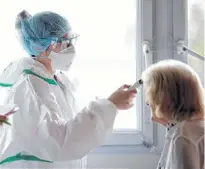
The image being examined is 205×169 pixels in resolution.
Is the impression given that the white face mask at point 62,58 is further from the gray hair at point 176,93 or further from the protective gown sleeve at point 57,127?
the gray hair at point 176,93

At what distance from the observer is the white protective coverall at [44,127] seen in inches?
50.5

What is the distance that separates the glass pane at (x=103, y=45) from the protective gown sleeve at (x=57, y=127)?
51 cm

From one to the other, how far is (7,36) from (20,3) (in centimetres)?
16

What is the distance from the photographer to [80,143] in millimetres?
1285

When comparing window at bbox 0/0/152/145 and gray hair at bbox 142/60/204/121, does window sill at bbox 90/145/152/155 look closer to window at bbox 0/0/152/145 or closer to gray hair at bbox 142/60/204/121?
window at bbox 0/0/152/145

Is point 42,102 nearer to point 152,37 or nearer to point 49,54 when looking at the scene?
point 49,54

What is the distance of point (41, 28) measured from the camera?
4.66 feet

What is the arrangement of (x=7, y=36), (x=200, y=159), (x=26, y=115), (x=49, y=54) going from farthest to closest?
(x=7, y=36), (x=49, y=54), (x=26, y=115), (x=200, y=159)

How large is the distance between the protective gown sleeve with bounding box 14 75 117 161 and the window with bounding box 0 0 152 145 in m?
0.51

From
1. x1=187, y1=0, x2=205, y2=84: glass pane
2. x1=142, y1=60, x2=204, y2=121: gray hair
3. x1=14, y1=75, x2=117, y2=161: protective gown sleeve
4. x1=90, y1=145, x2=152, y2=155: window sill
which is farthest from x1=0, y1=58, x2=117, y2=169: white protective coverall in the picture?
x1=187, y1=0, x2=205, y2=84: glass pane

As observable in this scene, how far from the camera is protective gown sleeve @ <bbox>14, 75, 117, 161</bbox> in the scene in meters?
1.28

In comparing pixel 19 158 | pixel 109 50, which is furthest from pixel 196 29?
pixel 19 158

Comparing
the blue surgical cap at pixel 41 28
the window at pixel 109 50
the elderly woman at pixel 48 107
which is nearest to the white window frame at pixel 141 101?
the window at pixel 109 50

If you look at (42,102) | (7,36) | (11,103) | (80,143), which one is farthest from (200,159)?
(7,36)
